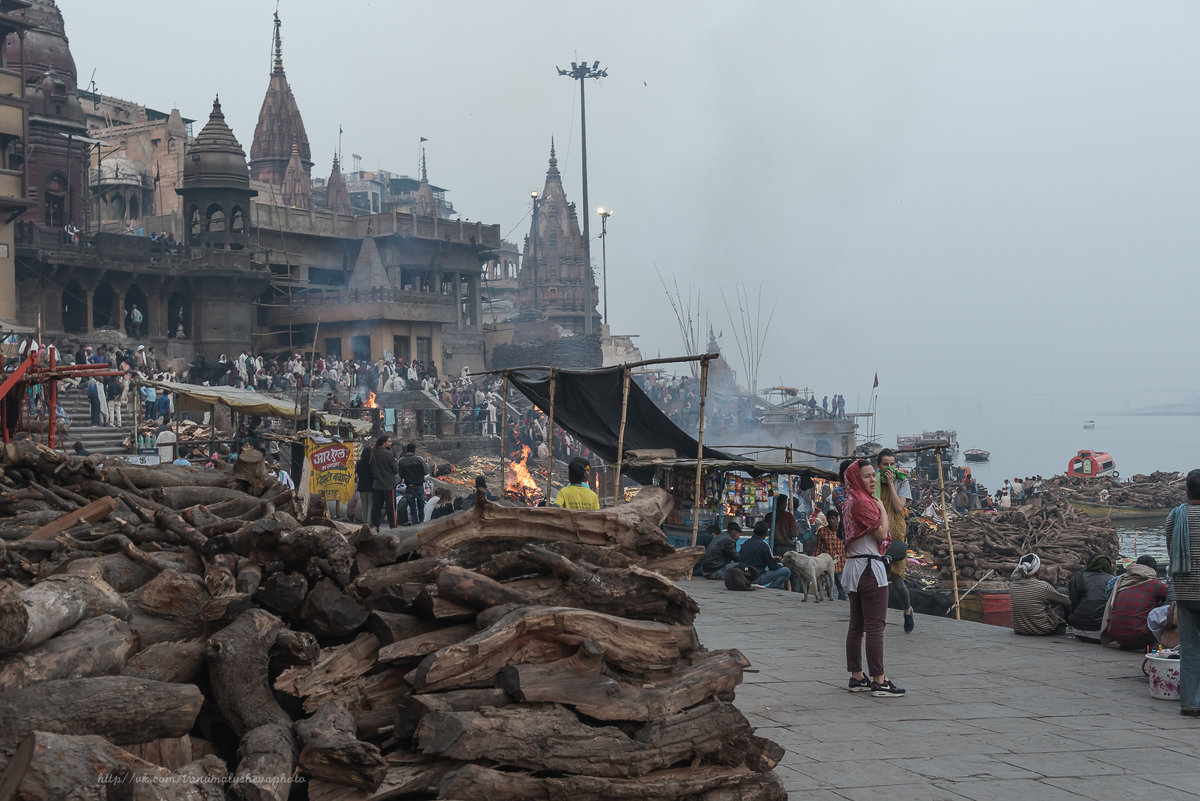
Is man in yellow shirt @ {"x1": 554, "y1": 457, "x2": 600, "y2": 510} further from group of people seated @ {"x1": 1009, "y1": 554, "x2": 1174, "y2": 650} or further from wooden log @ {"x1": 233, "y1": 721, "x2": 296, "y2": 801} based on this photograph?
wooden log @ {"x1": 233, "y1": 721, "x2": 296, "y2": 801}

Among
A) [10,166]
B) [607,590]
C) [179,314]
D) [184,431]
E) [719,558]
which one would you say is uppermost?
[10,166]

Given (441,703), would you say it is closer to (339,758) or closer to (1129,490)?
(339,758)

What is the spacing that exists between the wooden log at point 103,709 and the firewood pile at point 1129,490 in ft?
126

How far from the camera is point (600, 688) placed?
468 centimetres

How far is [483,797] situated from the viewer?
415 centimetres

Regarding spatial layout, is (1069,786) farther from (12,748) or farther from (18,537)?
(18,537)

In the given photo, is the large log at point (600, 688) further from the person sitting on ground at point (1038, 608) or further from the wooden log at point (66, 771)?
the person sitting on ground at point (1038, 608)

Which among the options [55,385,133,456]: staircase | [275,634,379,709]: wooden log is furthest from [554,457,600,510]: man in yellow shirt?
[55,385,133,456]: staircase

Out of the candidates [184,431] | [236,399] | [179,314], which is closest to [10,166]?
[179,314]

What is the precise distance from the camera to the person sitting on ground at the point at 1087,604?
8875mm

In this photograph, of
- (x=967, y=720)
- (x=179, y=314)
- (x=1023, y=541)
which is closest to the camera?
(x=967, y=720)

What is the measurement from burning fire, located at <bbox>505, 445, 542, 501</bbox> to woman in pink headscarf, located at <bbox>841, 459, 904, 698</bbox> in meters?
18.3

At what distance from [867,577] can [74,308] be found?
3766 centimetres

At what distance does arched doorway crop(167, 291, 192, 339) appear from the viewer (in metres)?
41.1
